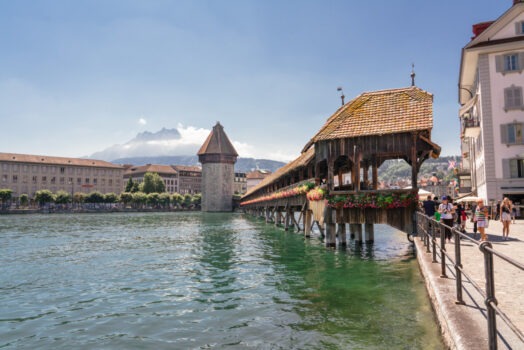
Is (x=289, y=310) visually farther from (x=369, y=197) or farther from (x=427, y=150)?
(x=427, y=150)

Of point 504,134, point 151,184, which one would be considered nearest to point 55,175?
point 151,184

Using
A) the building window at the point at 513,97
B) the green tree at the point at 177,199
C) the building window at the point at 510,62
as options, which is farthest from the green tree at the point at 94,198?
the building window at the point at 513,97

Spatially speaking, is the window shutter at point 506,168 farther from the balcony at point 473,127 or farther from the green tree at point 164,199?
the green tree at point 164,199

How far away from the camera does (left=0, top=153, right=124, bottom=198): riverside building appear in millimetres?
110375

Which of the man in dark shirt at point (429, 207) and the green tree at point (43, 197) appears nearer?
the man in dark shirt at point (429, 207)

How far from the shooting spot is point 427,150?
49.3 feet

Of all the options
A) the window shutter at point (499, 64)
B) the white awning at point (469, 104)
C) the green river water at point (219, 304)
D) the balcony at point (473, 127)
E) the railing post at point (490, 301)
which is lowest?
the green river water at point (219, 304)

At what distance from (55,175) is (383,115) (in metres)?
122

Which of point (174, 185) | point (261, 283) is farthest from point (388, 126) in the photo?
point (174, 185)

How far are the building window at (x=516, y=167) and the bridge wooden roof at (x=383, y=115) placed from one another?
49.8 feet

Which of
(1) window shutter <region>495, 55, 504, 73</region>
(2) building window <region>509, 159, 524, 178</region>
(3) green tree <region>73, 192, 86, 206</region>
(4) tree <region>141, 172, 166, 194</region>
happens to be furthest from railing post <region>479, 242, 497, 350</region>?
(4) tree <region>141, 172, 166, 194</region>

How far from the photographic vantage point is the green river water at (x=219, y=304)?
21.4ft

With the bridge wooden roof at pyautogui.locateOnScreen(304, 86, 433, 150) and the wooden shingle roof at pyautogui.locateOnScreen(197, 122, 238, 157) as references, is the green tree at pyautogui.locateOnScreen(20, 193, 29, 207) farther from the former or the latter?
the bridge wooden roof at pyautogui.locateOnScreen(304, 86, 433, 150)

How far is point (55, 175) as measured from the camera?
118m
